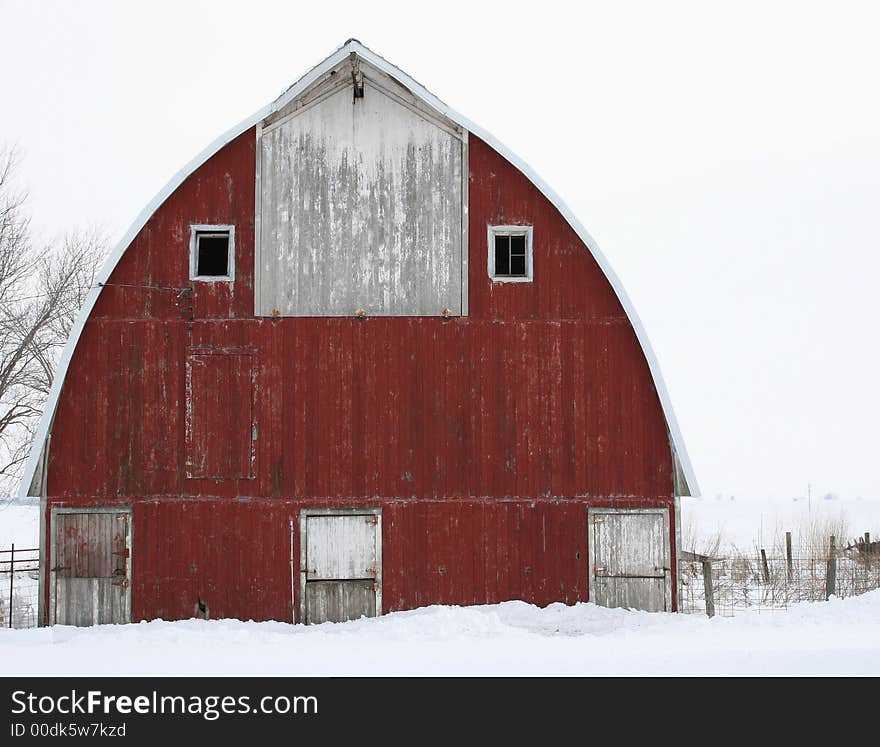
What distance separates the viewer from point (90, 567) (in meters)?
15.9

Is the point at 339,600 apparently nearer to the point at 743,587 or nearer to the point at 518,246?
the point at 518,246

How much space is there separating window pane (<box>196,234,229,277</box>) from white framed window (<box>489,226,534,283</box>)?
414cm

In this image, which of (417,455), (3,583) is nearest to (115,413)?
(417,455)

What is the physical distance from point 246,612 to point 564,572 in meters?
4.87

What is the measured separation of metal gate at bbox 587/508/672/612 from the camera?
53.1ft

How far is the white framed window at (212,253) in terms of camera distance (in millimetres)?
16156

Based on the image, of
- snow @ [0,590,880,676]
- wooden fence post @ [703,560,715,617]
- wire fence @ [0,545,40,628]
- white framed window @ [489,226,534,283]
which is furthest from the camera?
wire fence @ [0,545,40,628]

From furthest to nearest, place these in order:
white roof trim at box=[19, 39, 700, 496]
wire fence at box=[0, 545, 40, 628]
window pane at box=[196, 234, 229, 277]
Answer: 1. wire fence at box=[0, 545, 40, 628]
2. window pane at box=[196, 234, 229, 277]
3. white roof trim at box=[19, 39, 700, 496]

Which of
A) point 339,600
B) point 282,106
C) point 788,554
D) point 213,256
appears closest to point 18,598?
point 339,600

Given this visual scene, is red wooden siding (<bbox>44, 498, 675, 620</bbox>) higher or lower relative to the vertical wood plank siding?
lower

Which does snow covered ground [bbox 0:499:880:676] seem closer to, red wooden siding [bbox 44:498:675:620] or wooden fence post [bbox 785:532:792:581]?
red wooden siding [bbox 44:498:675:620]

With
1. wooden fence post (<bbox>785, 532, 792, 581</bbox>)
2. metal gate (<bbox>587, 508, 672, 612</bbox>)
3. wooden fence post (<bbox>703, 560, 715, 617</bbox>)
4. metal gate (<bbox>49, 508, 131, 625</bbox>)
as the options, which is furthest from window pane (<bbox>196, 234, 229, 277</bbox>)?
wooden fence post (<bbox>785, 532, 792, 581</bbox>)

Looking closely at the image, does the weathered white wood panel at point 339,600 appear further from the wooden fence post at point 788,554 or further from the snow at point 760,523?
the snow at point 760,523

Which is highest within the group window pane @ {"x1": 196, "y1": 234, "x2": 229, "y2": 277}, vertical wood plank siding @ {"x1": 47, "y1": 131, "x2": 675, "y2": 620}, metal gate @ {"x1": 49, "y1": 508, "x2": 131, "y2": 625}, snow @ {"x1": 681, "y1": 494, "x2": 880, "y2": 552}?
window pane @ {"x1": 196, "y1": 234, "x2": 229, "y2": 277}
